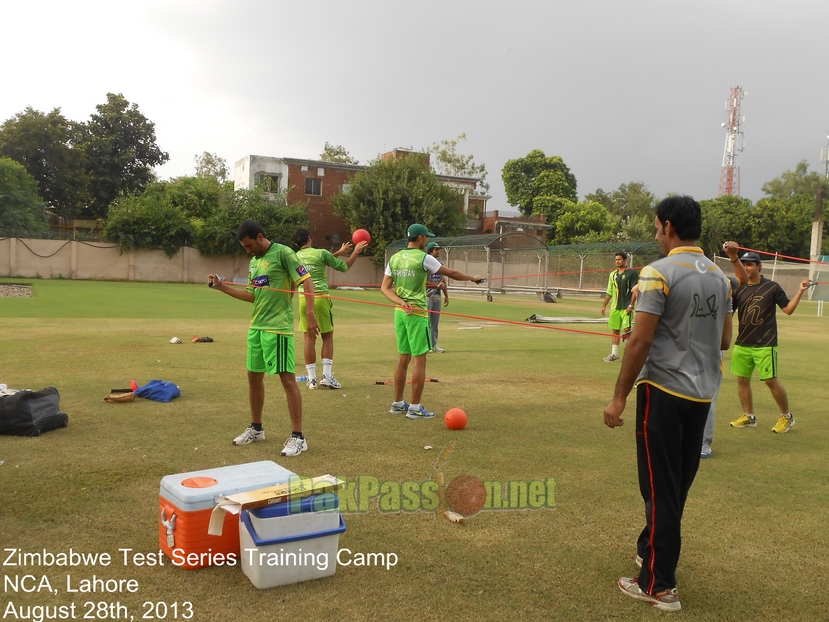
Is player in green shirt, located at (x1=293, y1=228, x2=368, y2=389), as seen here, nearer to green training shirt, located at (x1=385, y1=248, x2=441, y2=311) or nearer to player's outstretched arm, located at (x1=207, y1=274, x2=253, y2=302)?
green training shirt, located at (x1=385, y1=248, x2=441, y2=311)

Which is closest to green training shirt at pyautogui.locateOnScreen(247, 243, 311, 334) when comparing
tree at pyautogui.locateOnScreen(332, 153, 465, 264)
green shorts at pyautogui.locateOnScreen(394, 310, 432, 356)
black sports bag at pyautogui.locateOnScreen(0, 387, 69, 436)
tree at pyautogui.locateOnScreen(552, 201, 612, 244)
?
green shorts at pyautogui.locateOnScreen(394, 310, 432, 356)

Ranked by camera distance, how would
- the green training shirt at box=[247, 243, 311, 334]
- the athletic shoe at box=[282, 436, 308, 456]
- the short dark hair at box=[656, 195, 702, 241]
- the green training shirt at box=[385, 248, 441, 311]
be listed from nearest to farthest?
1. the short dark hair at box=[656, 195, 702, 241]
2. the athletic shoe at box=[282, 436, 308, 456]
3. the green training shirt at box=[247, 243, 311, 334]
4. the green training shirt at box=[385, 248, 441, 311]

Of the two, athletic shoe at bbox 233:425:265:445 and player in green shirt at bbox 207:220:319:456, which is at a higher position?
player in green shirt at bbox 207:220:319:456

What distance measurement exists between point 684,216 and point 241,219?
1730 inches

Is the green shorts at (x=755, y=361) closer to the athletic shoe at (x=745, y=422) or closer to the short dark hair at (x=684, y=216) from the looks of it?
A: the athletic shoe at (x=745, y=422)

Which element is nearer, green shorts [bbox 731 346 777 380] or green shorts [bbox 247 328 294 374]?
green shorts [bbox 247 328 294 374]

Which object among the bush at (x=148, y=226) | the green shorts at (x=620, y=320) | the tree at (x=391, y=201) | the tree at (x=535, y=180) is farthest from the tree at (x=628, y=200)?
the green shorts at (x=620, y=320)

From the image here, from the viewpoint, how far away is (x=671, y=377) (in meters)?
3.73

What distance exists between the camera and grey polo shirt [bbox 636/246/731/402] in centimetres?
372

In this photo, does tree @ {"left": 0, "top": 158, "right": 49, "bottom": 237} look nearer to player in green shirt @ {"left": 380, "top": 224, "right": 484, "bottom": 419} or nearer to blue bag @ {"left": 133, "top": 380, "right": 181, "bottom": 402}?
blue bag @ {"left": 133, "top": 380, "right": 181, "bottom": 402}

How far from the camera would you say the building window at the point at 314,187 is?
52.4 m

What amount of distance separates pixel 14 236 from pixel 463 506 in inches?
1738

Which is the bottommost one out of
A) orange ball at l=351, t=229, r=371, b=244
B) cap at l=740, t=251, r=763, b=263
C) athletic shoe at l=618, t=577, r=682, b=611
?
athletic shoe at l=618, t=577, r=682, b=611

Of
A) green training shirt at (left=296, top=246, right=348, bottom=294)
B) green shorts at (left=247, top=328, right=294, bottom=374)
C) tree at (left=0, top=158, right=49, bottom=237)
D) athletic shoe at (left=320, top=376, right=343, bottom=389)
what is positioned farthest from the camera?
tree at (left=0, top=158, right=49, bottom=237)
